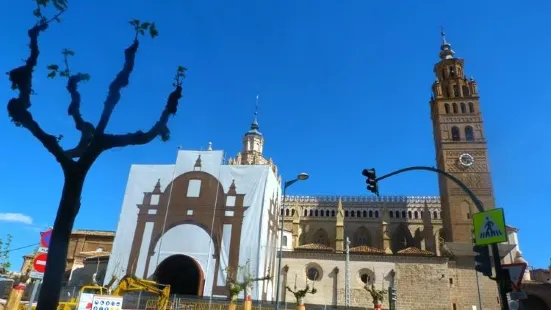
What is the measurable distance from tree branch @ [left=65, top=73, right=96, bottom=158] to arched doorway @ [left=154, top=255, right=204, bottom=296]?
2510 centimetres

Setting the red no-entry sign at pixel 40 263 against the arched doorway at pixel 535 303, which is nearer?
the red no-entry sign at pixel 40 263

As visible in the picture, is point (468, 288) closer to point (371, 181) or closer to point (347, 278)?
point (347, 278)

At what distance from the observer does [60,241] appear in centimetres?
693

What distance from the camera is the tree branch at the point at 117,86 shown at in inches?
320

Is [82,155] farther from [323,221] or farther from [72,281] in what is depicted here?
[323,221]

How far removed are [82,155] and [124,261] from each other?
92.3ft

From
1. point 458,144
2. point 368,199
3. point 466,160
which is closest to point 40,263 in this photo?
point 466,160

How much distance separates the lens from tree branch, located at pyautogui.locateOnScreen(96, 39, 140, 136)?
8133 mm

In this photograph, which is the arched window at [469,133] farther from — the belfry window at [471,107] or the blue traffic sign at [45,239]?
the blue traffic sign at [45,239]

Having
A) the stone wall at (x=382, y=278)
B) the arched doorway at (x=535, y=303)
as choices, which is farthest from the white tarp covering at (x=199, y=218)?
the arched doorway at (x=535, y=303)

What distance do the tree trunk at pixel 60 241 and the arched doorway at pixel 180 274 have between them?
25677mm

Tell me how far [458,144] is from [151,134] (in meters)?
47.6

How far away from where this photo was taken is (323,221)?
56.9 m

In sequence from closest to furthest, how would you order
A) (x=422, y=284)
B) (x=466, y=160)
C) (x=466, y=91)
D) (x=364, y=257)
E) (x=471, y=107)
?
(x=422, y=284) → (x=364, y=257) → (x=466, y=160) → (x=471, y=107) → (x=466, y=91)
